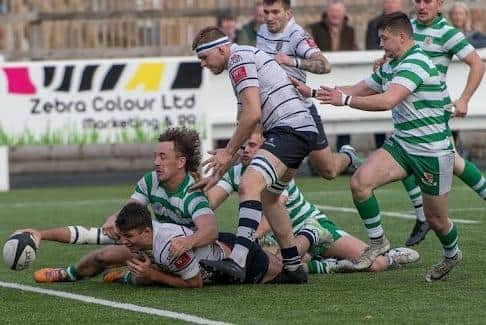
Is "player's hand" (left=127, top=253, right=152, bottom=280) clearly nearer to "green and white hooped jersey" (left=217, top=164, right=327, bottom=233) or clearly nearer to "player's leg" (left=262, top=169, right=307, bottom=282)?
"player's leg" (left=262, top=169, right=307, bottom=282)

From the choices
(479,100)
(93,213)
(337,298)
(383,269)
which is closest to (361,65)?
(479,100)

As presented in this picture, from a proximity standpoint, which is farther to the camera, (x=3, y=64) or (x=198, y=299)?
(x=3, y=64)

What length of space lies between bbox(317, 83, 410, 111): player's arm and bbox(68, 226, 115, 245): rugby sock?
1936 millimetres

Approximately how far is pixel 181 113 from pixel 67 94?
1447 mm

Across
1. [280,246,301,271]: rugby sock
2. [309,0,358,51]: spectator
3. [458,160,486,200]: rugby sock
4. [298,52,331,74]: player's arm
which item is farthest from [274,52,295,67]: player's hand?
[309,0,358,51]: spectator

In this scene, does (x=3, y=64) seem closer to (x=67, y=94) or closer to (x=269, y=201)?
(x=67, y=94)

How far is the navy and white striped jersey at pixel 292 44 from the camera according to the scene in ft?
43.9

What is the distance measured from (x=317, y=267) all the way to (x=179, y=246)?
5.10ft

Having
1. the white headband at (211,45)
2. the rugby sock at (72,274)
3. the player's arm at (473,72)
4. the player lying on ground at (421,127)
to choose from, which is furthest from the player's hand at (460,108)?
the rugby sock at (72,274)

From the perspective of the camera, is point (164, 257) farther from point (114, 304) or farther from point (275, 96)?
point (275, 96)

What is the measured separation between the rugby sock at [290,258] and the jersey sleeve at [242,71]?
43.9 inches

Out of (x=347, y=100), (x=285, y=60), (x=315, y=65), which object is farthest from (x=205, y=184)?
(x=315, y=65)

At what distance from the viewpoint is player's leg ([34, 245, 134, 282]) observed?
35.5 feet

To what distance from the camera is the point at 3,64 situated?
20719 mm
